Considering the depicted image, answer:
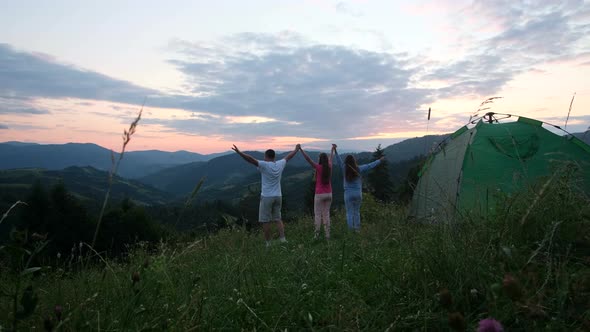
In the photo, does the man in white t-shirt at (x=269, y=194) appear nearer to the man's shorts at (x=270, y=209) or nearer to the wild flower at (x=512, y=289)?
the man's shorts at (x=270, y=209)

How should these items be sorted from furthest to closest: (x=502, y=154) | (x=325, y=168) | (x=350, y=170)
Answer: (x=325, y=168) → (x=350, y=170) → (x=502, y=154)

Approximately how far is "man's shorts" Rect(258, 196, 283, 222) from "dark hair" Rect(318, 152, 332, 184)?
1.16m

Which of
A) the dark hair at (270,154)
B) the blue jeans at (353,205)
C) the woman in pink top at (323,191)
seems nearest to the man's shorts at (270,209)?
the woman in pink top at (323,191)

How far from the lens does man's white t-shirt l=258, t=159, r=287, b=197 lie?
325 inches

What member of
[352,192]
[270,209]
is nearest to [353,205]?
[352,192]

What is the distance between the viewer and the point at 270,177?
8305mm

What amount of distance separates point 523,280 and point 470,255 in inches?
15.0

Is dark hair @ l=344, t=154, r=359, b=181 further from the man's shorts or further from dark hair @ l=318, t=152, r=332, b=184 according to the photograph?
the man's shorts

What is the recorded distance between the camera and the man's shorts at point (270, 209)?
823cm

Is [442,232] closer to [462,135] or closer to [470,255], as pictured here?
[470,255]

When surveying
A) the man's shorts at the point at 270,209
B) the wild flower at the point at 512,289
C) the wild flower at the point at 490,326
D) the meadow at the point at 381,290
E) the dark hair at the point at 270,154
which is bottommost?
the man's shorts at the point at 270,209

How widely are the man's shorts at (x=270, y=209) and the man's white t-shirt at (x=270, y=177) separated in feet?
0.37

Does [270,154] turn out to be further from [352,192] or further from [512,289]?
[512,289]

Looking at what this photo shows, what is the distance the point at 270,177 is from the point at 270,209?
728 mm
